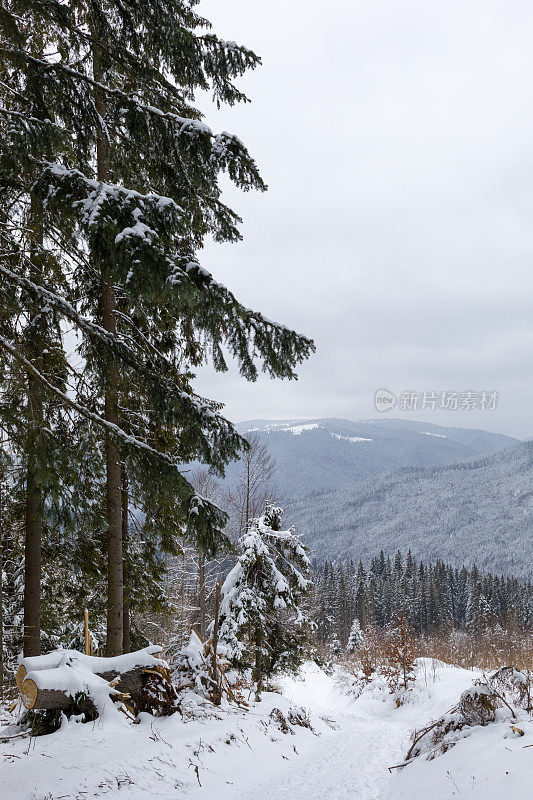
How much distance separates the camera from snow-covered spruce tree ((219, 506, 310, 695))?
539 inches

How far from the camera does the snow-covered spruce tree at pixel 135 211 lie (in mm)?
4844

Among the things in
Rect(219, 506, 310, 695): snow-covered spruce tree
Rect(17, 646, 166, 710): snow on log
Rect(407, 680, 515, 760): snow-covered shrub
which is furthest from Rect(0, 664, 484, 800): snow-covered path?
Rect(219, 506, 310, 695): snow-covered spruce tree

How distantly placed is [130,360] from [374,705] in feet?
65.3

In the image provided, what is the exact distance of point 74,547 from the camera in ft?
30.3

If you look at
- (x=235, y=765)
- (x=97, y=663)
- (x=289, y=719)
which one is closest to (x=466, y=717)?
(x=235, y=765)

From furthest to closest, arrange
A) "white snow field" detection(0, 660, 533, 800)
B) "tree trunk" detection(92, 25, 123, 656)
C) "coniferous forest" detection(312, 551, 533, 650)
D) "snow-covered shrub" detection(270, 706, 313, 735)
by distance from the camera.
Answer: "coniferous forest" detection(312, 551, 533, 650) → "snow-covered shrub" detection(270, 706, 313, 735) → "tree trunk" detection(92, 25, 123, 656) → "white snow field" detection(0, 660, 533, 800)

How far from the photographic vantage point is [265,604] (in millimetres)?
14156

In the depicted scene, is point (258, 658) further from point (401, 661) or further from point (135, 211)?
point (135, 211)

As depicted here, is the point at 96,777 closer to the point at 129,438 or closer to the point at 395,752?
the point at 129,438

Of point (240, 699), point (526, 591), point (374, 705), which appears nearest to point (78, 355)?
point (240, 699)

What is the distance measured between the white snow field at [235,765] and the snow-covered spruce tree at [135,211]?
205 centimetres

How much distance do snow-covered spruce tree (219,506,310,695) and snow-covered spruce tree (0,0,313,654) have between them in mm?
6770

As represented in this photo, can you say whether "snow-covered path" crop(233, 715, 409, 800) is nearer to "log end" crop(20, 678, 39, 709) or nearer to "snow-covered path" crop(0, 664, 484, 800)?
"snow-covered path" crop(0, 664, 484, 800)

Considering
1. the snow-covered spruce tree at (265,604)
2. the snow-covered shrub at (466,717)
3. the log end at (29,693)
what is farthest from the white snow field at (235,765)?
the snow-covered spruce tree at (265,604)
